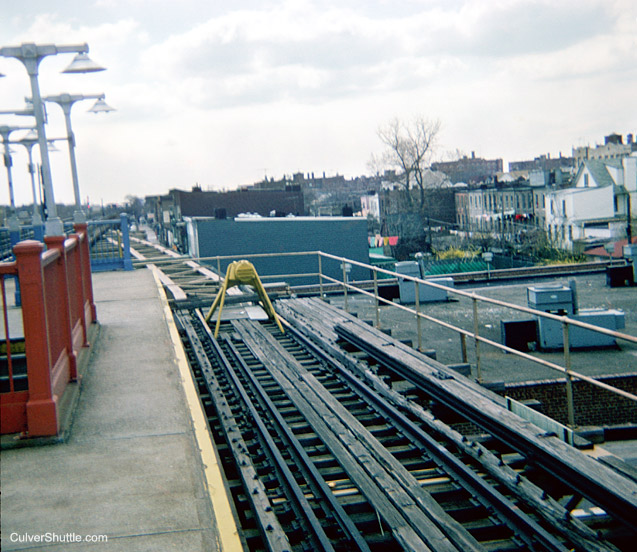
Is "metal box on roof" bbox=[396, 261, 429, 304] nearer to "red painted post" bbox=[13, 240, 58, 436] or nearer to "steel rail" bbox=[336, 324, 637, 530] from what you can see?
"steel rail" bbox=[336, 324, 637, 530]

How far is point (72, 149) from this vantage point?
62.4 ft

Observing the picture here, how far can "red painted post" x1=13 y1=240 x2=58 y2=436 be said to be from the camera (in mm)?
5621

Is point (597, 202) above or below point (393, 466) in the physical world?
above

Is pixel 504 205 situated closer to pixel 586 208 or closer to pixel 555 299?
pixel 586 208

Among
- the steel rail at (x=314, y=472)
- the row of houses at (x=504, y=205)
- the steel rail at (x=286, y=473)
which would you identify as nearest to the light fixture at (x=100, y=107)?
the steel rail at (x=286, y=473)

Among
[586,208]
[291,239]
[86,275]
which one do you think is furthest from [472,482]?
[586,208]

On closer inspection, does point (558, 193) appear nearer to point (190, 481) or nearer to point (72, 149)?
point (72, 149)

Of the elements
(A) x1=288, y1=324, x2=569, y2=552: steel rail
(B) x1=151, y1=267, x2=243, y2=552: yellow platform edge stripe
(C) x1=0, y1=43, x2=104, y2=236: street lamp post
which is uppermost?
(C) x1=0, y1=43, x2=104, y2=236: street lamp post

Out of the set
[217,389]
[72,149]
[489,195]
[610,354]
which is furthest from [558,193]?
[217,389]

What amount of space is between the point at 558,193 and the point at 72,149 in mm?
62445

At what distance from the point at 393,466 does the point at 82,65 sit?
11.3 meters

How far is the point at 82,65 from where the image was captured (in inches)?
547

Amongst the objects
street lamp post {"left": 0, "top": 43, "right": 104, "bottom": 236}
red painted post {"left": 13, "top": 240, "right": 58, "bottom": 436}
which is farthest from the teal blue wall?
red painted post {"left": 13, "top": 240, "right": 58, "bottom": 436}

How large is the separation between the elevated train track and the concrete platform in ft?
2.01
